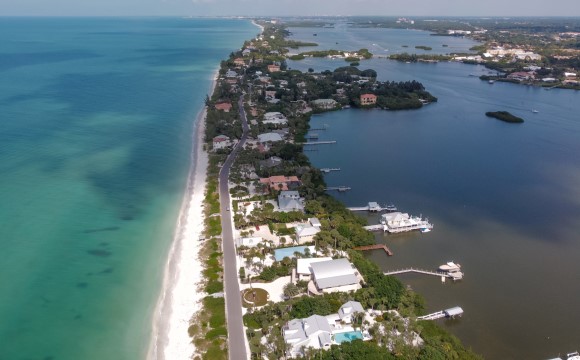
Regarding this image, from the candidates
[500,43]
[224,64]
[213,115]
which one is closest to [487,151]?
[213,115]

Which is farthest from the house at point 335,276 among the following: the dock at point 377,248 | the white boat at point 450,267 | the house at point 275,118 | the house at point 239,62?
the house at point 239,62

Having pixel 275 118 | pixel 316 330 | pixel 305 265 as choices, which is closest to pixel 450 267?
pixel 305 265

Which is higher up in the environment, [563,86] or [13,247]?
[563,86]

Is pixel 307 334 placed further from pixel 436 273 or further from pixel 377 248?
pixel 377 248

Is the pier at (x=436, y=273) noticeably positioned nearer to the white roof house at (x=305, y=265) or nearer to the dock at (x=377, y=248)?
the dock at (x=377, y=248)

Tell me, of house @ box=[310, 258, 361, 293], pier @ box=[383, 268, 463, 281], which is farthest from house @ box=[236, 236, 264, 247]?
pier @ box=[383, 268, 463, 281]

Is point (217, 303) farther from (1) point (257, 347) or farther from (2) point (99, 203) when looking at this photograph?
(2) point (99, 203)
